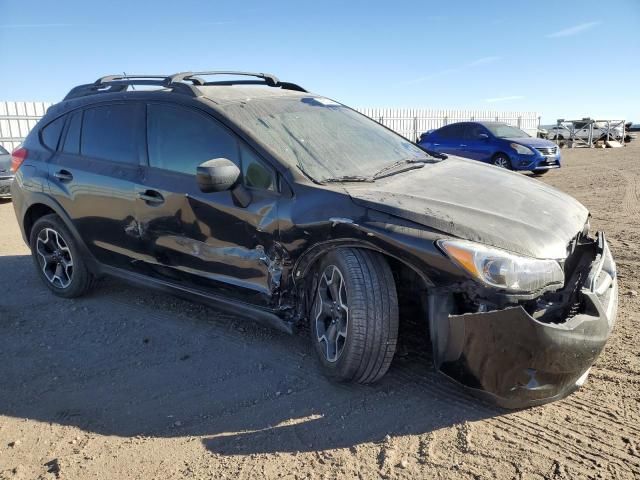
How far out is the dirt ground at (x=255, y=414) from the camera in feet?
7.88

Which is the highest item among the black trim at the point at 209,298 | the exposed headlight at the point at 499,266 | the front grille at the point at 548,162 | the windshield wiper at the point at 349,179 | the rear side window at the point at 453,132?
→ the rear side window at the point at 453,132

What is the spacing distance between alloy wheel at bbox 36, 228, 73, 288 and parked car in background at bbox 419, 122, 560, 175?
10.1 m

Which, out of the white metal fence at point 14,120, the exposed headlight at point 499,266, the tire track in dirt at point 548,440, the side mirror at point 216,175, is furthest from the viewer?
the white metal fence at point 14,120

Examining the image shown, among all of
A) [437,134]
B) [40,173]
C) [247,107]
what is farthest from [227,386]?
[437,134]

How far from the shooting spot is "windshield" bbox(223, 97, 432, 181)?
3.32 metres

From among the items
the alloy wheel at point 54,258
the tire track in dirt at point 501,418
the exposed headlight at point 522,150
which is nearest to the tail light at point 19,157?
the alloy wheel at point 54,258

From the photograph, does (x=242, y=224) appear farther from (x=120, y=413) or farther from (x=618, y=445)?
(x=618, y=445)

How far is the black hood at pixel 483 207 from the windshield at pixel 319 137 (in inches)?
11.4

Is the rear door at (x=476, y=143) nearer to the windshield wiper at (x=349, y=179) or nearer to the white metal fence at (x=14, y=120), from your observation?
the windshield wiper at (x=349, y=179)

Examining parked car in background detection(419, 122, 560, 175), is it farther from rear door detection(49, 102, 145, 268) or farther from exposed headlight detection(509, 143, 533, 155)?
rear door detection(49, 102, 145, 268)

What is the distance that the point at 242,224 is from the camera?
3250 mm

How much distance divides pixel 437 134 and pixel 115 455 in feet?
46.4

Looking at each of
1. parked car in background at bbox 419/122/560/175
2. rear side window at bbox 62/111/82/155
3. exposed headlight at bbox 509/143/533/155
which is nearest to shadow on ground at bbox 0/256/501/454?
rear side window at bbox 62/111/82/155

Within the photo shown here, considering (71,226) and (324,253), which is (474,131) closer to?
(71,226)
